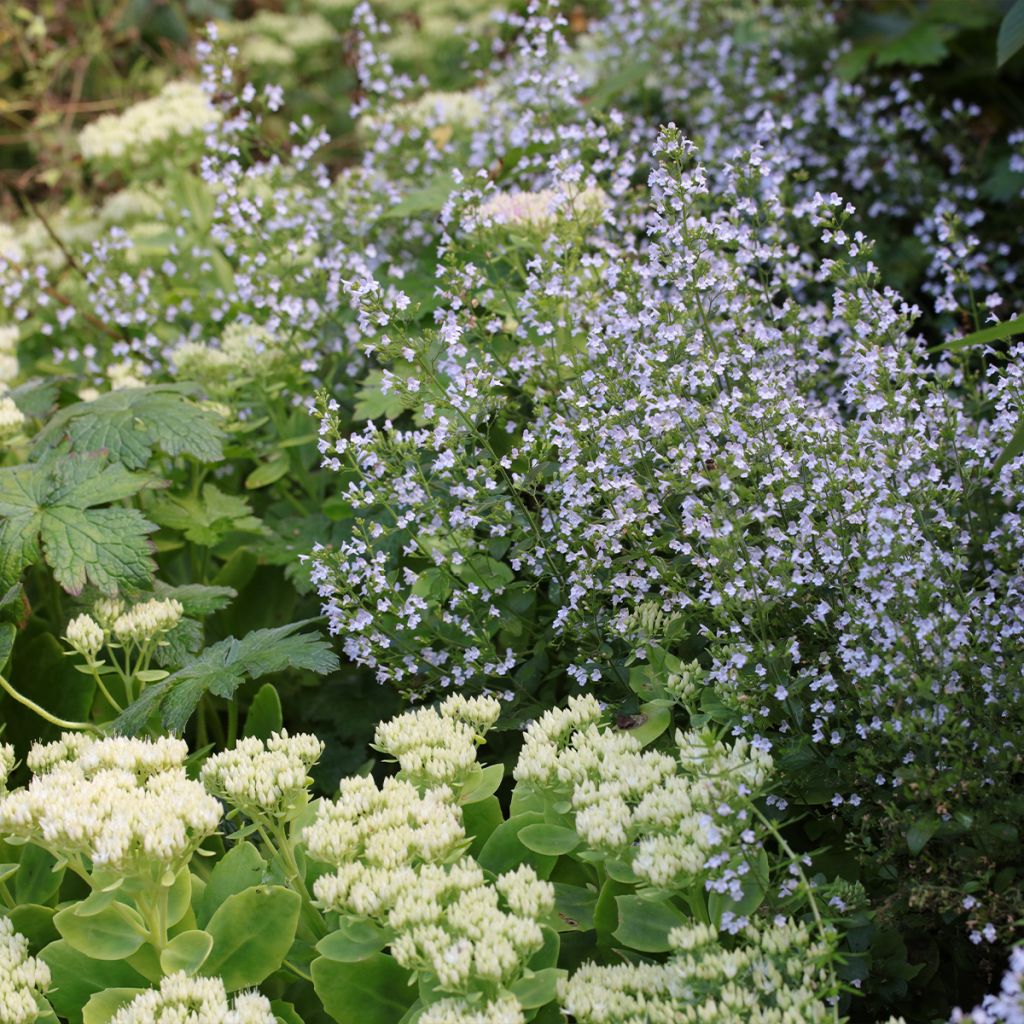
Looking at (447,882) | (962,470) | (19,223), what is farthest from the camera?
(19,223)

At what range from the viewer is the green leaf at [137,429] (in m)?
2.73

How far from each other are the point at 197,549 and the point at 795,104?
2692 millimetres

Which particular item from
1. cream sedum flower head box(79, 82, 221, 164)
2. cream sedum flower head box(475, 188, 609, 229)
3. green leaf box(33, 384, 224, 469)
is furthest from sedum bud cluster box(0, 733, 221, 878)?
cream sedum flower head box(79, 82, 221, 164)

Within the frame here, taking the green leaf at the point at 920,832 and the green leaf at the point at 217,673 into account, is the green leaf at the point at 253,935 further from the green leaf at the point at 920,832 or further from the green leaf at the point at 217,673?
the green leaf at the point at 920,832

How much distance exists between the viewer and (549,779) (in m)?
1.90

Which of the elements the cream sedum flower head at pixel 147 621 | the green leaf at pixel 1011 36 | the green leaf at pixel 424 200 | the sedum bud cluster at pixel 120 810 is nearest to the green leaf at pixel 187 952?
the sedum bud cluster at pixel 120 810

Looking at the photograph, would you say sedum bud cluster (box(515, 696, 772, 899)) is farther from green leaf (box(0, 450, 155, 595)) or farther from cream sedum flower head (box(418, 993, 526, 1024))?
green leaf (box(0, 450, 155, 595))

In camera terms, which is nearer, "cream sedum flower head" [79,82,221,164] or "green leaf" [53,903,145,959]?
"green leaf" [53,903,145,959]

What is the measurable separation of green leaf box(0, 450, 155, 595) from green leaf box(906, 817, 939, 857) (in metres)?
1.55

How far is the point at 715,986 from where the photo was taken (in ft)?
5.10

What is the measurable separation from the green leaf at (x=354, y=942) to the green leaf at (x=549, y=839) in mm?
270

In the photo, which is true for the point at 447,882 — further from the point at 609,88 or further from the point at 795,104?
the point at 795,104

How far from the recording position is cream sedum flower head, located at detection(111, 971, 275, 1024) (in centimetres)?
163

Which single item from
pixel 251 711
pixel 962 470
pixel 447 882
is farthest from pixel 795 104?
pixel 447 882
